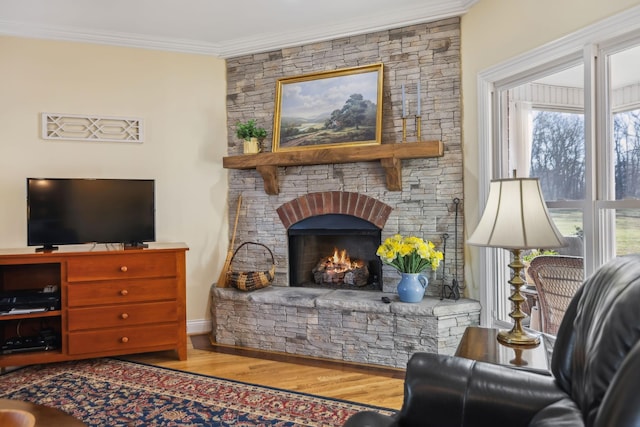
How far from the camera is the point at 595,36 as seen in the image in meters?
2.17

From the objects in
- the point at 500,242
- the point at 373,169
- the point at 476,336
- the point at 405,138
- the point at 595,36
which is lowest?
the point at 476,336

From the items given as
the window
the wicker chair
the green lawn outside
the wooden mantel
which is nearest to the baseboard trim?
the wooden mantel

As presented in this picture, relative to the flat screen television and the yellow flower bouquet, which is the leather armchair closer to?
the yellow flower bouquet

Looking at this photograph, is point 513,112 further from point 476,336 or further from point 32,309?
point 32,309

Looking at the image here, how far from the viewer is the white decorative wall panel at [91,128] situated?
140 inches

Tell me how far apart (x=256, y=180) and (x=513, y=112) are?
7.19ft

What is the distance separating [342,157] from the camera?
11.0 ft

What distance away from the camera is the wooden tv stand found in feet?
9.92

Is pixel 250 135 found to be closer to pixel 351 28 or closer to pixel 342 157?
pixel 342 157

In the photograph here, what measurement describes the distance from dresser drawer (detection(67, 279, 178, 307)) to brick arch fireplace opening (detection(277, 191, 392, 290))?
1.08m

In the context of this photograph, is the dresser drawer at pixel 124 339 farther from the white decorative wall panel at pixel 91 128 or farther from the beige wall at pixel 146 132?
the white decorative wall panel at pixel 91 128

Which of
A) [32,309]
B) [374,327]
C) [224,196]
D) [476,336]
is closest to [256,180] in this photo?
[224,196]

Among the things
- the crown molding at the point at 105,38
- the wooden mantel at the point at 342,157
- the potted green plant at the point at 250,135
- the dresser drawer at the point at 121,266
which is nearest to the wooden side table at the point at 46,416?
the dresser drawer at the point at 121,266

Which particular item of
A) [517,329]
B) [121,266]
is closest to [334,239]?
[121,266]
